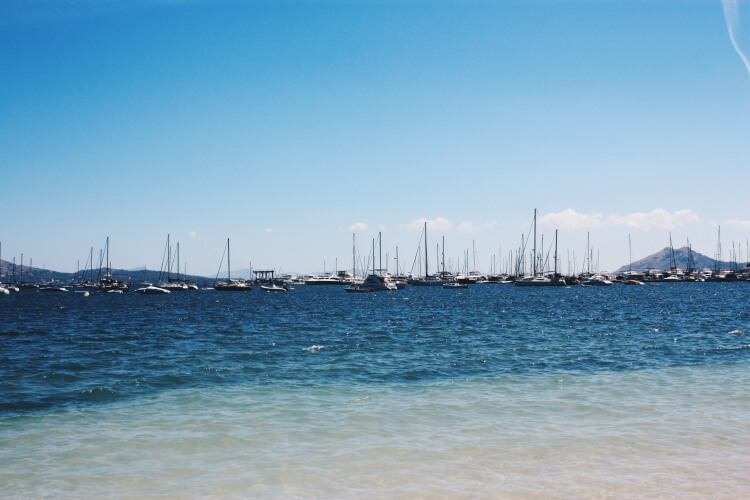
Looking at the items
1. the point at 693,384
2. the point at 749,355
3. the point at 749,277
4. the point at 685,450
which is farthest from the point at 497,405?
the point at 749,277

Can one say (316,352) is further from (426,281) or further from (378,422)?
(426,281)

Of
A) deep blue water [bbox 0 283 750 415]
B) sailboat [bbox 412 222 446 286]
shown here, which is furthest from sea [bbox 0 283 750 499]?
sailboat [bbox 412 222 446 286]

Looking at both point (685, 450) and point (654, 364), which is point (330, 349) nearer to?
point (654, 364)

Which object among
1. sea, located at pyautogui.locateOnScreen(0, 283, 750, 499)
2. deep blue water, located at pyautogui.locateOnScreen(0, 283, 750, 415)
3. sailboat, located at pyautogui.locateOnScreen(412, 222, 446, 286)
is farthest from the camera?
sailboat, located at pyautogui.locateOnScreen(412, 222, 446, 286)

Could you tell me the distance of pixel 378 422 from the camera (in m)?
14.2

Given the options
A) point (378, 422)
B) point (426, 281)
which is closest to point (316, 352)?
point (378, 422)

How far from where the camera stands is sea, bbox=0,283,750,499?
32.9ft

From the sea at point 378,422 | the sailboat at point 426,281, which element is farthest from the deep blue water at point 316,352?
the sailboat at point 426,281

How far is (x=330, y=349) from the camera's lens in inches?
1173

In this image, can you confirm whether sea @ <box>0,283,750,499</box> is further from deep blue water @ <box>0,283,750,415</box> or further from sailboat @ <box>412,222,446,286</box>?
sailboat @ <box>412,222,446,286</box>

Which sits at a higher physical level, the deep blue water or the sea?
the sea

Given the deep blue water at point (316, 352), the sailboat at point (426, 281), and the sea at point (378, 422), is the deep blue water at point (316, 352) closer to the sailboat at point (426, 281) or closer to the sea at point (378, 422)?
the sea at point (378, 422)

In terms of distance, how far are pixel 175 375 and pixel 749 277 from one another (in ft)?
695

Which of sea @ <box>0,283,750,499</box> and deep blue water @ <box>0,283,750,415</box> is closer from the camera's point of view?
sea @ <box>0,283,750,499</box>
